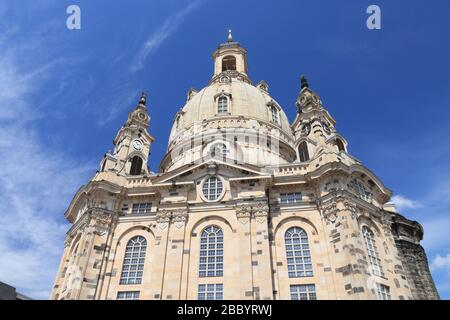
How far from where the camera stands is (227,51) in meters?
64.4

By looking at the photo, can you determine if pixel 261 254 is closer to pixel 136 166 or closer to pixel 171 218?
pixel 171 218

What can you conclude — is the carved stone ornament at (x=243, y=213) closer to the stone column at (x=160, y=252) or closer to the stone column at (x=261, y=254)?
the stone column at (x=261, y=254)

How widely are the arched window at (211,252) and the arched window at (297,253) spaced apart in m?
5.53

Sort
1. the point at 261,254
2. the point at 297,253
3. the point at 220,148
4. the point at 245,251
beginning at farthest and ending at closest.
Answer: the point at 220,148 → the point at 297,253 → the point at 245,251 → the point at 261,254

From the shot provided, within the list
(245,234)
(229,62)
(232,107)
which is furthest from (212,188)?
(229,62)

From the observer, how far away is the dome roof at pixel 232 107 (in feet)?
149

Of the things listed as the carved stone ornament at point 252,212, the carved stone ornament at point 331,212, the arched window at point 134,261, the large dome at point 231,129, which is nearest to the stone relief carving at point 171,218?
the arched window at point 134,261

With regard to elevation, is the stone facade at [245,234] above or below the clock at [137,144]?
below

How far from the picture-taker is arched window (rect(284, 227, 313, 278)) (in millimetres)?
26500

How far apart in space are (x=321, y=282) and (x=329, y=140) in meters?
14.2

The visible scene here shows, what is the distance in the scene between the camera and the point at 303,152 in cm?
3753

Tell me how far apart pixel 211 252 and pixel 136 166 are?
1546 cm

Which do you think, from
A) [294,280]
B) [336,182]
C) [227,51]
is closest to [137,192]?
[294,280]
